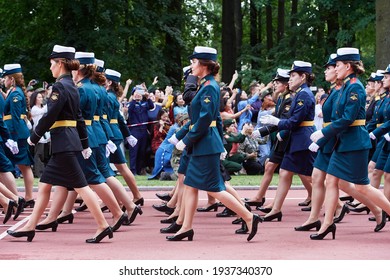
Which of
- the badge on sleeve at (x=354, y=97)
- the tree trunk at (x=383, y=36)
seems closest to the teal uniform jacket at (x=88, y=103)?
the badge on sleeve at (x=354, y=97)

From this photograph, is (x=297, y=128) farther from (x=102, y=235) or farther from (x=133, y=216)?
(x=102, y=235)

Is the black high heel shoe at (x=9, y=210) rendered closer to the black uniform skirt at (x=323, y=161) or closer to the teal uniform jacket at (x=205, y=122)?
the teal uniform jacket at (x=205, y=122)

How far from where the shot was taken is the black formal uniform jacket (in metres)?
11.0

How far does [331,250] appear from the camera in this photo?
10.5 m

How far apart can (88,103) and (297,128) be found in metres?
2.79

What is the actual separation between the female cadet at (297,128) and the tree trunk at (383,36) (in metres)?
13.0

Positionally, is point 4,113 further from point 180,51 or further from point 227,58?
point 227,58

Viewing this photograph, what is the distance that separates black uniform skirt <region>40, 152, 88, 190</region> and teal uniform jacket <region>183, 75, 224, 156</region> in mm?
1187

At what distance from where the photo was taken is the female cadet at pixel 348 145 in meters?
11.3

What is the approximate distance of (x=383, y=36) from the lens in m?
26.1

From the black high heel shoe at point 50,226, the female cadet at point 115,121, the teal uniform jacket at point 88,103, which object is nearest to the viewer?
the teal uniform jacket at point 88,103

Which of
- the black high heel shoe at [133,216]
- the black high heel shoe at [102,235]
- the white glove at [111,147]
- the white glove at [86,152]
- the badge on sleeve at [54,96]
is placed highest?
the badge on sleeve at [54,96]

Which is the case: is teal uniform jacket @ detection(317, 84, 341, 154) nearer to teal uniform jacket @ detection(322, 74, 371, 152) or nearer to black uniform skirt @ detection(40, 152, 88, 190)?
teal uniform jacket @ detection(322, 74, 371, 152)

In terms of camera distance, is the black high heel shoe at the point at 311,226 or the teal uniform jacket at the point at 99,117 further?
the teal uniform jacket at the point at 99,117
